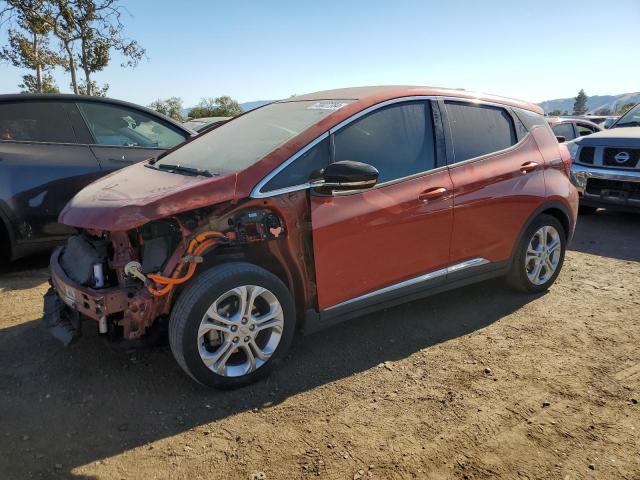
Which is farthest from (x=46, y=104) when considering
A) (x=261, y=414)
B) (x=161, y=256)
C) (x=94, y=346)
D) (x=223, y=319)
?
(x=261, y=414)

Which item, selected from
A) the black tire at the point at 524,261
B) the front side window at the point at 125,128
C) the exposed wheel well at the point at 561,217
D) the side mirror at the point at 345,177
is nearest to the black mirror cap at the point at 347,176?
the side mirror at the point at 345,177

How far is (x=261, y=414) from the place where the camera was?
9.19 ft

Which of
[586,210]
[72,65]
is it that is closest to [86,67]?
[72,65]

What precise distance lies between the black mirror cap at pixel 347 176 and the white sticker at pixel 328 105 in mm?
516

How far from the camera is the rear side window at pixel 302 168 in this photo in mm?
3016

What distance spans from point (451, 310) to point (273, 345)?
1761mm

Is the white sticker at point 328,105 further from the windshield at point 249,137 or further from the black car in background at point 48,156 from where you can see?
the black car in background at point 48,156

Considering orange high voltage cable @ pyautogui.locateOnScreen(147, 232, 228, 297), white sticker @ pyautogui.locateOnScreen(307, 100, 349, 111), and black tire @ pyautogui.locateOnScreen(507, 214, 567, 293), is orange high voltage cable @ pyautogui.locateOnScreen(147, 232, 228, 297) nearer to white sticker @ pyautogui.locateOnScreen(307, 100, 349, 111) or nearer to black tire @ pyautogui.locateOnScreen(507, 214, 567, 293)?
white sticker @ pyautogui.locateOnScreen(307, 100, 349, 111)

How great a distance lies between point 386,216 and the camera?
3322 mm

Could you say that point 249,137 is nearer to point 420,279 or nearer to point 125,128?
point 420,279

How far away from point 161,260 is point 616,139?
22.2ft

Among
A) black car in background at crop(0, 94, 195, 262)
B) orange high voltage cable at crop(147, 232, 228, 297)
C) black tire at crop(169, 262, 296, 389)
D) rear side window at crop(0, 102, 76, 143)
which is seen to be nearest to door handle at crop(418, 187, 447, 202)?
black tire at crop(169, 262, 296, 389)

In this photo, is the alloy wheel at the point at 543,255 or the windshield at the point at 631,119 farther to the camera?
the windshield at the point at 631,119

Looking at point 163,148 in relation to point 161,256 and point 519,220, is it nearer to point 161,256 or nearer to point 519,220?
point 161,256
